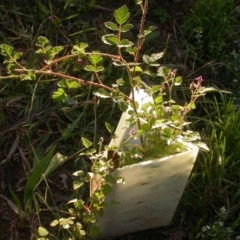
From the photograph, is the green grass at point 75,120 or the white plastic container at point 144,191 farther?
the green grass at point 75,120

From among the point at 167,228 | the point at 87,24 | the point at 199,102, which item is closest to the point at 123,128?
the point at 167,228

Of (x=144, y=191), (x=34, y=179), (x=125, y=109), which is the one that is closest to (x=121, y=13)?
(x=125, y=109)

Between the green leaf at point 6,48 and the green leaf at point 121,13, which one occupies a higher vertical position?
the green leaf at point 121,13

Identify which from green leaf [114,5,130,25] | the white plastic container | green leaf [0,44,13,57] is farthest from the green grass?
green leaf [114,5,130,25]

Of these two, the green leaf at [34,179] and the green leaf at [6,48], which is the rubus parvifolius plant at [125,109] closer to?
the green leaf at [6,48]

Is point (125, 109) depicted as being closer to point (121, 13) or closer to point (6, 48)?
point (121, 13)

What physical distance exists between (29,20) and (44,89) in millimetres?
396

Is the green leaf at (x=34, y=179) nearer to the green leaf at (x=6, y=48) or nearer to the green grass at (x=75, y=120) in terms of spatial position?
the green grass at (x=75, y=120)

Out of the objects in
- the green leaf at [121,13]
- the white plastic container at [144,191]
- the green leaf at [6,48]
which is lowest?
the white plastic container at [144,191]

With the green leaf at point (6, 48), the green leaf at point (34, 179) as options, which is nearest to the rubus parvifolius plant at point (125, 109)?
the green leaf at point (6, 48)

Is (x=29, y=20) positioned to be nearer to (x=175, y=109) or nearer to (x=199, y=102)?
(x=199, y=102)

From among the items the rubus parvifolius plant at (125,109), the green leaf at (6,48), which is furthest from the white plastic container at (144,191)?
the green leaf at (6,48)

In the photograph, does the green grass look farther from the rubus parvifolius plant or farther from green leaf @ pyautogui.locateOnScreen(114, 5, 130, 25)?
green leaf @ pyautogui.locateOnScreen(114, 5, 130, 25)

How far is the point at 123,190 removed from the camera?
5.60 feet
